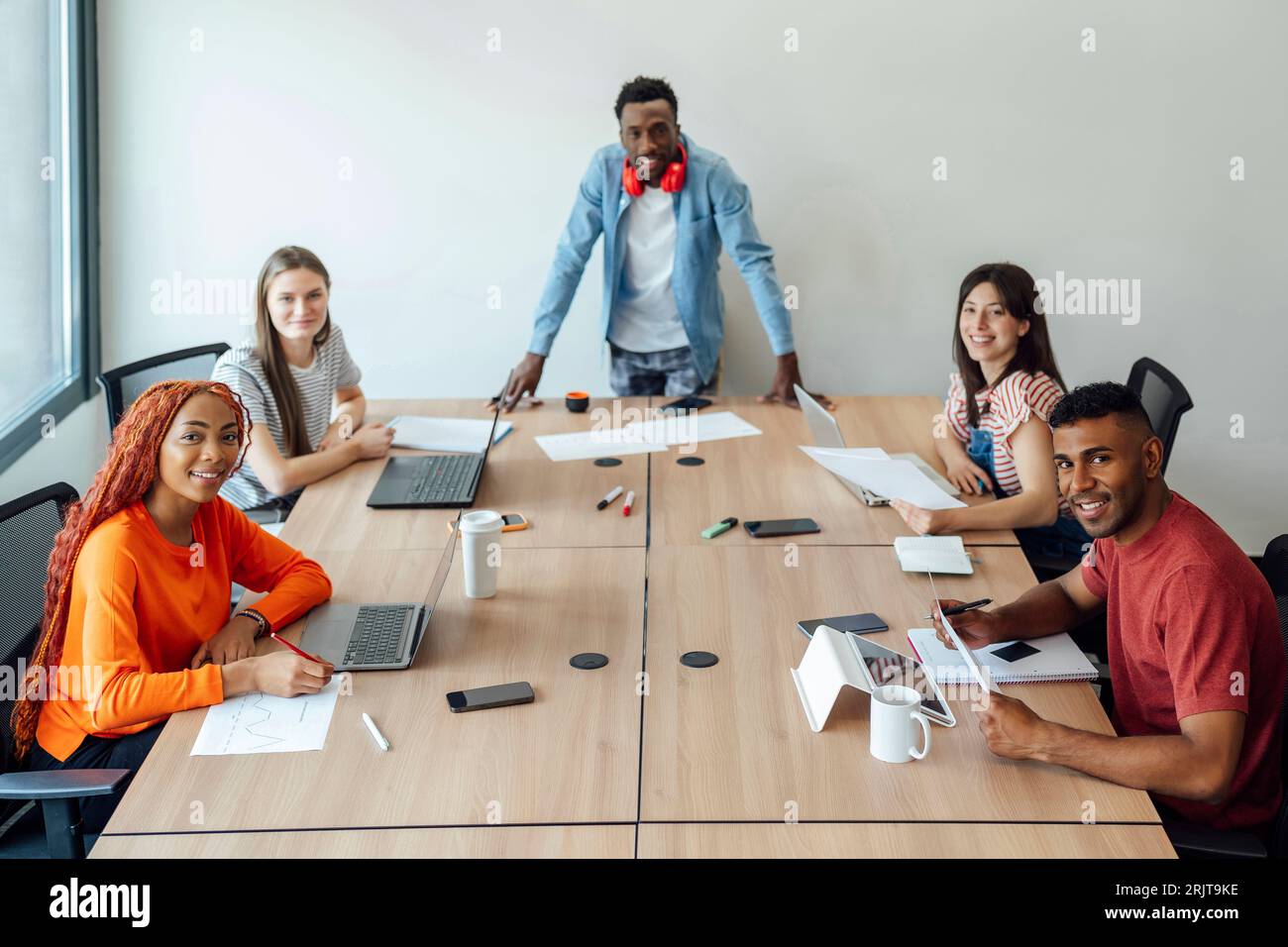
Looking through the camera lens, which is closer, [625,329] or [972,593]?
[972,593]

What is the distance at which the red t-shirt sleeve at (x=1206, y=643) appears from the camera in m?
1.82

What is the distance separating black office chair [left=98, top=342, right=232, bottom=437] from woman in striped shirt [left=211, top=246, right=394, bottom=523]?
1.09ft

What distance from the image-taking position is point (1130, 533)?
2041 mm

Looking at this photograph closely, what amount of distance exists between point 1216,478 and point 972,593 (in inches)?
110

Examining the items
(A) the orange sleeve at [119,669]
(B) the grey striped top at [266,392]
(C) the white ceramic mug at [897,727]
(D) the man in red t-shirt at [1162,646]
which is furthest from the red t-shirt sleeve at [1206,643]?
(B) the grey striped top at [266,392]

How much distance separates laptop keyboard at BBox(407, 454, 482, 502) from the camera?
303 centimetres

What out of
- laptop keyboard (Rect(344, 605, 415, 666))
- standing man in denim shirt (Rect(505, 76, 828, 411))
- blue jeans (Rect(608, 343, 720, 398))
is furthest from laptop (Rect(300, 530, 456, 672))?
blue jeans (Rect(608, 343, 720, 398))

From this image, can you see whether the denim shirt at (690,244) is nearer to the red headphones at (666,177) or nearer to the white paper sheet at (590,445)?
the red headphones at (666,177)

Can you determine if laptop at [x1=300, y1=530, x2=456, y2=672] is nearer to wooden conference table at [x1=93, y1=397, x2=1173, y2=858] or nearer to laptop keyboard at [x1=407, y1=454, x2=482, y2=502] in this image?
wooden conference table at [x1=93, y1=397, x2=1173, y2=858]

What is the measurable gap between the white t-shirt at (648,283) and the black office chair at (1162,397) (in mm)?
1448

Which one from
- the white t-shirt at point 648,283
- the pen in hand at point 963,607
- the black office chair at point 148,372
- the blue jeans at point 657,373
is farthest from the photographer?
the blue jeans at point 657,373
